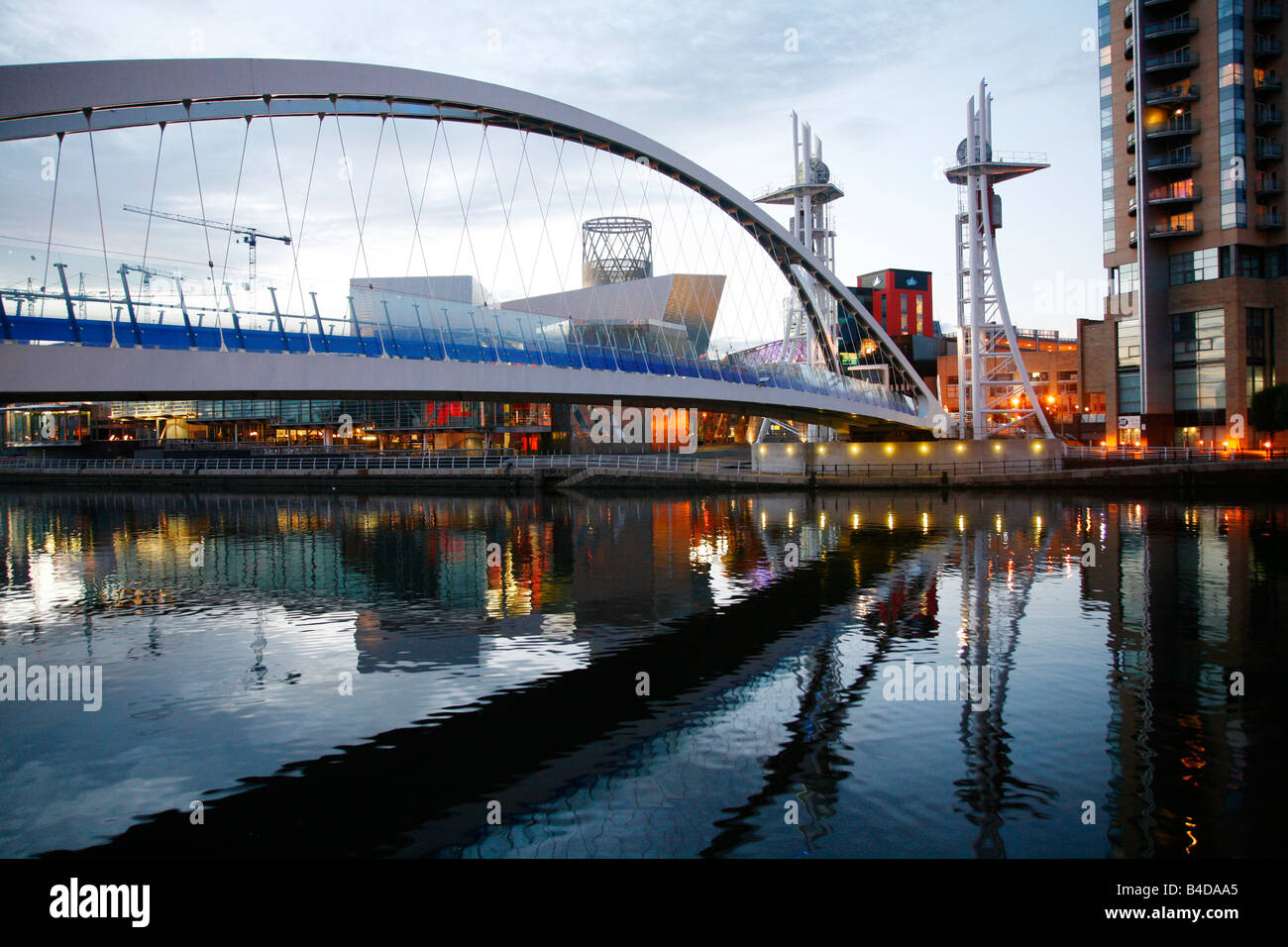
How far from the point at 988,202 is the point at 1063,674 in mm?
39687

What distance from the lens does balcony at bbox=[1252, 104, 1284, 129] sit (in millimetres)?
52938

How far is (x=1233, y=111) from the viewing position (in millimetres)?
52750

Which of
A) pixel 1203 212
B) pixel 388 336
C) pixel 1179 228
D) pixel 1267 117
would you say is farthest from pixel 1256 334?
pixel 388 336

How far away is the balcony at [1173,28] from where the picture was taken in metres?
54.1

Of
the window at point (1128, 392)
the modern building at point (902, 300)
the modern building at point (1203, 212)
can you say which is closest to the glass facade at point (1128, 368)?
the window at point (1128, 392)

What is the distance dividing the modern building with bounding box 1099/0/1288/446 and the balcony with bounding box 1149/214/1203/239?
0.07 m

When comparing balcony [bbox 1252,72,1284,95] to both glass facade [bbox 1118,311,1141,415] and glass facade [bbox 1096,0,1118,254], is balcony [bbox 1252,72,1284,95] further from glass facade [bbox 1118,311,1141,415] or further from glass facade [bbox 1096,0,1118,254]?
glass facade [bbox 1118,311,1141,415]

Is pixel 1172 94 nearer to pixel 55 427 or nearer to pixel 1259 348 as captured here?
pixel 1259 348

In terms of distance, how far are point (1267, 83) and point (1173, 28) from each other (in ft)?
19.6

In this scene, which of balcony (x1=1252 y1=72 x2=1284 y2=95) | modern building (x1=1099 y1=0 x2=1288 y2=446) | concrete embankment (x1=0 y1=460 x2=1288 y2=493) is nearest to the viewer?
concrete embankment (x1=0 y1=460 x2=1288 y2=493)

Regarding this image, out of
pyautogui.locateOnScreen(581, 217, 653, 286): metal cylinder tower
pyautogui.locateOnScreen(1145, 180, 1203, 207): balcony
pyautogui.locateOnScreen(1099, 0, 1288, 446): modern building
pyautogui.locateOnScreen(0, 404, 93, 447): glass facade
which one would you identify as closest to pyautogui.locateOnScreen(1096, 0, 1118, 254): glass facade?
pyautogui.locateOnScreen(1099, 0, 1288, 446): modern building

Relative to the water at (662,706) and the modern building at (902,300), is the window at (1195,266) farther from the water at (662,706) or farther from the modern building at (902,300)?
the modern building at (902,300)

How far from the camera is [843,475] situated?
49750 millimetres
